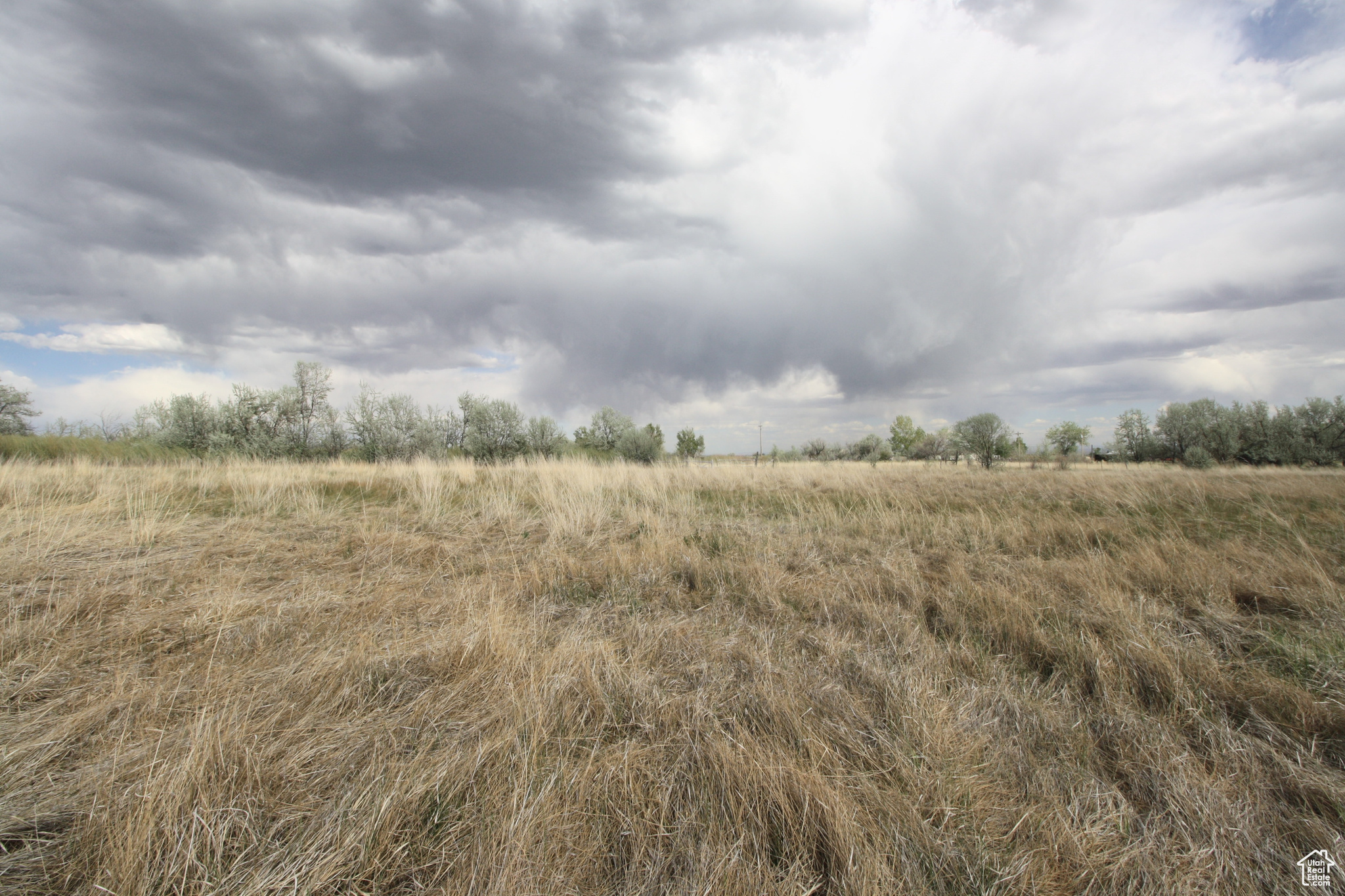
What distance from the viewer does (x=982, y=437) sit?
35469mm

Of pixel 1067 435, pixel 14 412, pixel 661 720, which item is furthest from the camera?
pixel 1067 435

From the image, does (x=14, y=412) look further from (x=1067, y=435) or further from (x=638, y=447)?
(x=1067, y=435)

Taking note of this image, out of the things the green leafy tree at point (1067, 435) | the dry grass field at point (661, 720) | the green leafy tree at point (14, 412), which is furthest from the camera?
the green leafy tree at point (1067, 435)

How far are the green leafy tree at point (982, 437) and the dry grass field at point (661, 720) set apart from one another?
3257cm

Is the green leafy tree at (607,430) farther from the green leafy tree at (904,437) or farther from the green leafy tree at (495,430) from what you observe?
the green leafy tree at (904,437)

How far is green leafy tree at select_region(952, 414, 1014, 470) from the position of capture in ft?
115

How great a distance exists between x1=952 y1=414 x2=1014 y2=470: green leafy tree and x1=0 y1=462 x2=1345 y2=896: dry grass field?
32568mm

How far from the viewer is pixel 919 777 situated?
6.89 ft

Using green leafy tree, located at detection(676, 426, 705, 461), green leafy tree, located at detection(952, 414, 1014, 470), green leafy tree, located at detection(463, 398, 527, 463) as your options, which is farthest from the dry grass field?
green leafy tree, located at detection(676, 426, 705, 461)

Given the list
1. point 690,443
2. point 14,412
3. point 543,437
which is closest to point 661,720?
point 543,437

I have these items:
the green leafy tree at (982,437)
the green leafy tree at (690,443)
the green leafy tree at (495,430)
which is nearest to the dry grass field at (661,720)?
the green leafy tree at (495,430)

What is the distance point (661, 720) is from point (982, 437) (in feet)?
133

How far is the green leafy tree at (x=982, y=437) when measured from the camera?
115 feet

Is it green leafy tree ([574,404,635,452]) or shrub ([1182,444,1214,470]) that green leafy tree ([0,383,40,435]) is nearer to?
green leafy tree ([574,404,635,452])
